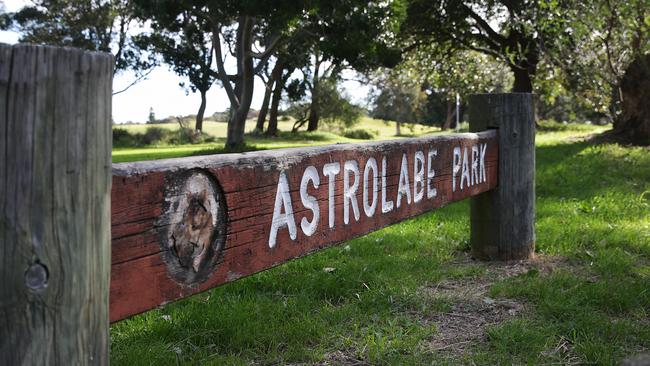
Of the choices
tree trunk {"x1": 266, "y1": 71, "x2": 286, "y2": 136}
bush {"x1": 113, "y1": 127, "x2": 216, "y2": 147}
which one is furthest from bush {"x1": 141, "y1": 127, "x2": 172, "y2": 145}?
tree trunk {"x1": 266, "y1": 71, "x2": 286, "y2": 136}

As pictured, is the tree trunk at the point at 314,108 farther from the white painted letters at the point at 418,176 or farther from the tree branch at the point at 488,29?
the white painted letters at the point at 418,176

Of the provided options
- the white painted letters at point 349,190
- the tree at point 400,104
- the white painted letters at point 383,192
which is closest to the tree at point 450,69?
the white painted letters at point 383,192

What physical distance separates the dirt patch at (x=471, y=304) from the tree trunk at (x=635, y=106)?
843 centimetres

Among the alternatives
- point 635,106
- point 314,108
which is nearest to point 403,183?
point 635,106

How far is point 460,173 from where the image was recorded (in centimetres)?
370

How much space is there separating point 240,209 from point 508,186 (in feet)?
9.31

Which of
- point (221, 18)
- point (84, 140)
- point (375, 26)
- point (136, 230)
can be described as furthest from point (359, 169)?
point (221, 18)

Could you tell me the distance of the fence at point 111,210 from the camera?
1.14 metres

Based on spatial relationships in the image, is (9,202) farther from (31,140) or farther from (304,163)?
(304,163)

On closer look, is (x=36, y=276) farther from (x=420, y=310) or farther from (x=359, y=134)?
(x=359, y=134)

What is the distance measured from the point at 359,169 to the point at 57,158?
161 centimetres

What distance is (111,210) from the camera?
1.49m

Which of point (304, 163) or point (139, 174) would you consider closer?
point (139, 174)

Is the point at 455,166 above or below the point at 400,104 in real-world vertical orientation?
below
